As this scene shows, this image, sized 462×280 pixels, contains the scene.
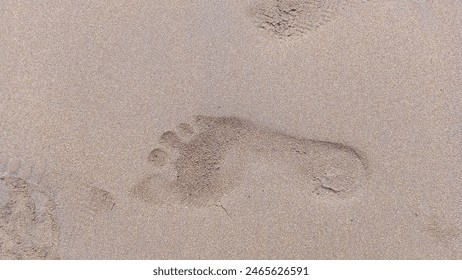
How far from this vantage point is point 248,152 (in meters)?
2.36

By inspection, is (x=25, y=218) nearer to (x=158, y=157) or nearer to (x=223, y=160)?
A: (x=158, y=157)

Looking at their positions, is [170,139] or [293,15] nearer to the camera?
[170,139]

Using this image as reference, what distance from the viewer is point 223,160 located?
2.35m

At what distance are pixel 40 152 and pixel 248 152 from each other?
1288 millimetres

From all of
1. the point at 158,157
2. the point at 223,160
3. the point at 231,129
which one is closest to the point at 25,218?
the point at 158,157

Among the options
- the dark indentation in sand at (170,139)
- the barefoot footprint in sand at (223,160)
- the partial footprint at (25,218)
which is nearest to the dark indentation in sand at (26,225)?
the partial footprint at (25,218)

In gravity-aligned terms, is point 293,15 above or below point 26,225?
above

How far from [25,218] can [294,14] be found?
83.3 inches

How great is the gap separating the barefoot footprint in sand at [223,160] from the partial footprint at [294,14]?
0.65 meters

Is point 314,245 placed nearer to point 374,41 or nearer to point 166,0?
point 374,41

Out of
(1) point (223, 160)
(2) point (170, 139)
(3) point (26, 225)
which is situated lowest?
(3) point (26, 225)

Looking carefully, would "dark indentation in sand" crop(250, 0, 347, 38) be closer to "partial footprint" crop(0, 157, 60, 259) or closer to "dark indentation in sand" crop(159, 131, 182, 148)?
"dark indentation in sand" crop(159, 131, 182, 148)

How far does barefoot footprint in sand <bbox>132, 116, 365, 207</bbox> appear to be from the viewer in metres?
2.31

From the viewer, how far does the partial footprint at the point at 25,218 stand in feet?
7.48
